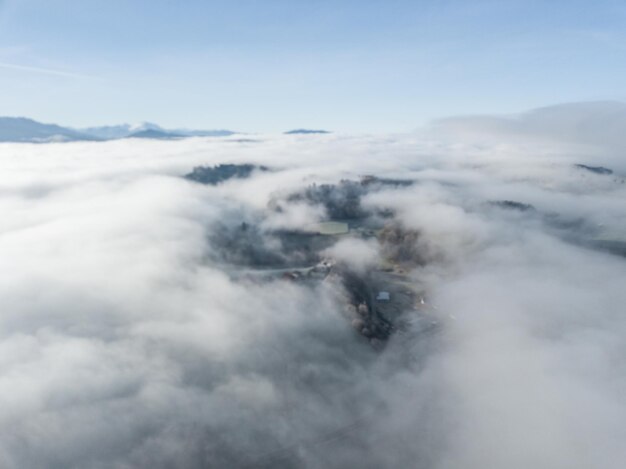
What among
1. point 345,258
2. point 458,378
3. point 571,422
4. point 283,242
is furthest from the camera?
point 283,242

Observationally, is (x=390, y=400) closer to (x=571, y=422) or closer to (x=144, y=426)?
(x=571, y=422)

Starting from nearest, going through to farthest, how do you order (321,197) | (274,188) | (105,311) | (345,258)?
1. (105,311)
2. (345,258)
3. (321,197)
4. (274,188)

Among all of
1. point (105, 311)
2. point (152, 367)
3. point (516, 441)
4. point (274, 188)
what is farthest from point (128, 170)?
point (516, 441)

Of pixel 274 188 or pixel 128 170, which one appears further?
pixel 128 170

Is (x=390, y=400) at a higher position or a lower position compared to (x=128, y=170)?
lower

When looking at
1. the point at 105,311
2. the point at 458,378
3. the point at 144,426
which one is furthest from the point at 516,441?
the point at 105,311

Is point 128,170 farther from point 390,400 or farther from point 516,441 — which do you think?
point 516,441

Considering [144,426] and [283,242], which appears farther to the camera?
[283,242]

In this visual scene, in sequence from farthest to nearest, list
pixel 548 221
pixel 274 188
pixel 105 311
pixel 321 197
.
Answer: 1. pixel 274 188
2. pixel 321 197
3. pixel 548 221
4. pixel 105 311

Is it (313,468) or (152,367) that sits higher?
(152,367)
